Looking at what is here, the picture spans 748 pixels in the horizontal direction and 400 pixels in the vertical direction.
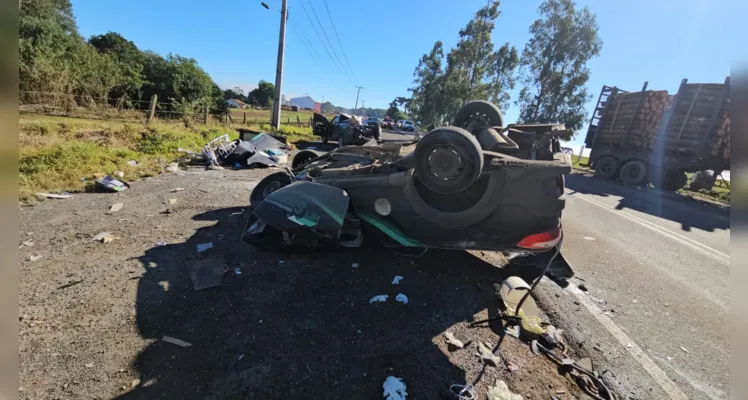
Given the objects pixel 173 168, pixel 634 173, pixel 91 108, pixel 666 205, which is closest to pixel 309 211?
pixel 173 168

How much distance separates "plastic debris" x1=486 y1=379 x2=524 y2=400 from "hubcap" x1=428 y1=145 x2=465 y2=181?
60.7 inches

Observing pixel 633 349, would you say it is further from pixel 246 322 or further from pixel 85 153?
pixel 85 153

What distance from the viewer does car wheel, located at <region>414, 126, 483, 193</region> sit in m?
2.67

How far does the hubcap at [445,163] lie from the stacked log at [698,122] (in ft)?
36.9

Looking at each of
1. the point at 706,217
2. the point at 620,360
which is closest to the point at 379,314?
the point at 620,360

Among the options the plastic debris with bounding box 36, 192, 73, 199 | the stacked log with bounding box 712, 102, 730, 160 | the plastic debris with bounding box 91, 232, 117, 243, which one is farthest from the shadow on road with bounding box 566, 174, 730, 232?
the plastic debris with bounding box 36, 192, 73, 199

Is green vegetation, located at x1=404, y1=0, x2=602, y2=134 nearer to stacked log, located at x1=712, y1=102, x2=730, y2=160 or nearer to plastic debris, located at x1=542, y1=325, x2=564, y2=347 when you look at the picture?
stacked log, located at x1=712, y1=102, x2=730, y2=160

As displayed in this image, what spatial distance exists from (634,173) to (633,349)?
39.8 ft

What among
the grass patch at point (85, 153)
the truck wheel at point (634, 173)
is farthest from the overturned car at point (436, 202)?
the truck wheel at point (634, 173)

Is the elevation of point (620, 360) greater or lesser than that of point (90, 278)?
greater

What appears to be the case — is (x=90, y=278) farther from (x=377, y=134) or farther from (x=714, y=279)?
(x=377, y=134)

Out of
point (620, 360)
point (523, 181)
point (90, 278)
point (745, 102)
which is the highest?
point (745, 102)

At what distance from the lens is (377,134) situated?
1531 centimetres

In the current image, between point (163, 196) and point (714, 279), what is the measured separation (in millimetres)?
8020
